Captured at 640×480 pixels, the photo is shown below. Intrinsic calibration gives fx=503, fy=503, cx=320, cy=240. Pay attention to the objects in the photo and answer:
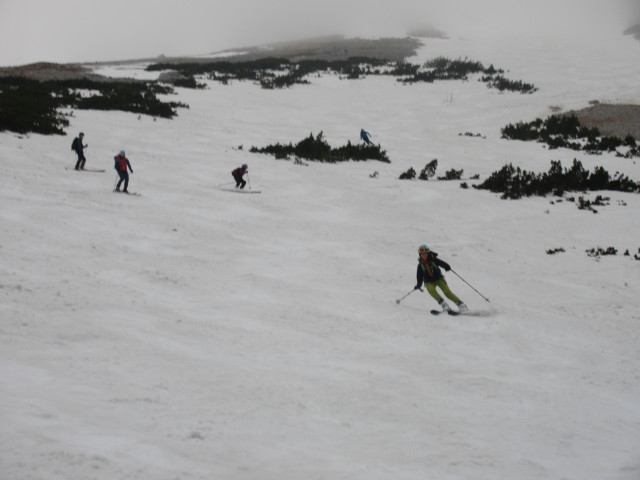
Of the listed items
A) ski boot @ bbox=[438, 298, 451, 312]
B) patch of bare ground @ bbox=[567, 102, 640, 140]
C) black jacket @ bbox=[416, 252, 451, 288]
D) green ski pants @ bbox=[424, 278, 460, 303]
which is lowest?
ski boot @ bbox=[438, 298, 451, 312]

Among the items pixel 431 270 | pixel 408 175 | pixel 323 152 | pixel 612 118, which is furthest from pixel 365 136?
pixel 431 270

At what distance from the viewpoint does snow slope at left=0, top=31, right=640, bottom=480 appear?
3881 millimetres

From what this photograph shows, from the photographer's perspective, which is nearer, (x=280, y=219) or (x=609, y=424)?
(x=609, y=424)

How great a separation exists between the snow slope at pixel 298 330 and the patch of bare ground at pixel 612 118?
1225 cm

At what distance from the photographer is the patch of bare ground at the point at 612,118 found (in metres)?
25.3

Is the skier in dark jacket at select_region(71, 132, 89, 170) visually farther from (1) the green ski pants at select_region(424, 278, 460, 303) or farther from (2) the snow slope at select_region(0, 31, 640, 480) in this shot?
(1) the green ski pants at select_region(424, 278, 460, 303)

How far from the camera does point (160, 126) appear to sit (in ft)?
72.8

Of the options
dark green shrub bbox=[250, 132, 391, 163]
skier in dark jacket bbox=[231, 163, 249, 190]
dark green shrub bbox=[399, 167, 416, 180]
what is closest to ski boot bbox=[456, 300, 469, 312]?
skier in dark jacket bbox=[231, 163, 249, 190]

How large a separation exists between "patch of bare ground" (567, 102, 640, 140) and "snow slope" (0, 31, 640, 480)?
1225cm

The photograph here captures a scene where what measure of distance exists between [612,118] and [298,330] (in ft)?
90.9

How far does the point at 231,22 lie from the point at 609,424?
12006cm

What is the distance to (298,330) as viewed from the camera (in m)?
6.75

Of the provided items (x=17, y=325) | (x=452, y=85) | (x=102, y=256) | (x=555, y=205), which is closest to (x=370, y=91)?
(x=452, y=85)

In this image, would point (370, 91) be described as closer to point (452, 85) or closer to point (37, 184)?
point (452, 85)
